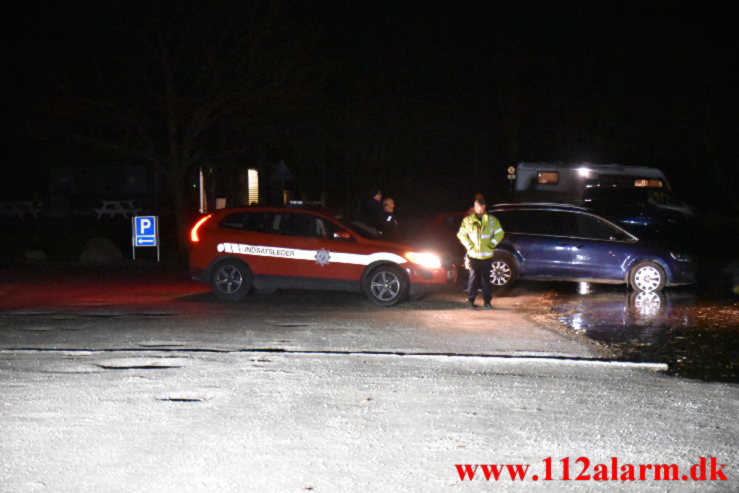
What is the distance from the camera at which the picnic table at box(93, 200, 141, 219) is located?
42938 millimetres

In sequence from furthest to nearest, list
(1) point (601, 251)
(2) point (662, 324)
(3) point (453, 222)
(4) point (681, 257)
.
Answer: (3) point (453, 222) < (1) point (601, 251) < (4) point (681, 257) < (2) point (662, 324)

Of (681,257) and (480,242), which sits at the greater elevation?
(480,242)

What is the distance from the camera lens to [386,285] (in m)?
14.7

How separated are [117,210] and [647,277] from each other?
31398 millimetres

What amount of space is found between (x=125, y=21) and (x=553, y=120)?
115 ft

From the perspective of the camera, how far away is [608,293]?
55.4ft

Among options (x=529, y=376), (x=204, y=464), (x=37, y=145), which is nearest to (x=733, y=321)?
(x=529, y=376)

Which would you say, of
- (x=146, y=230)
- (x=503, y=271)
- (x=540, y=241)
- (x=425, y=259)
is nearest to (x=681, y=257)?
(x=540, y=241)

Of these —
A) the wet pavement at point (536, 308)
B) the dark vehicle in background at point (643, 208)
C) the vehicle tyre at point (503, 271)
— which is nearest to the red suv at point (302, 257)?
the wet pavement at point (536, 308)

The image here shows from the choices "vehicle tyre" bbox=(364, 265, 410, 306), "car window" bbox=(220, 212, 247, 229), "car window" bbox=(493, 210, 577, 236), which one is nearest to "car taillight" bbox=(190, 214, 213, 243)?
"car window" bbox=(220, 212, 247, 229)

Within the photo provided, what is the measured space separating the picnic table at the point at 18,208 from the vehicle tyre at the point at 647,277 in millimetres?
32818

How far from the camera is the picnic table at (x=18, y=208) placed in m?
42.2

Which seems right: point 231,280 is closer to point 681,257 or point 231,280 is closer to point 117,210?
point 681,257

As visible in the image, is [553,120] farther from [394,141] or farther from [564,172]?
[564,172]
